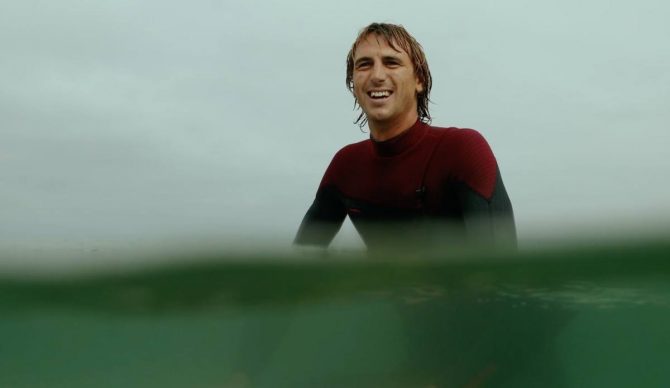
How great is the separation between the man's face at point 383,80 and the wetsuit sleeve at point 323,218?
0.65 meters

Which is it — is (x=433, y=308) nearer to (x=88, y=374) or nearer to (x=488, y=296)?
(x=488, y=296)

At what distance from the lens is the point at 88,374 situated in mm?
5078

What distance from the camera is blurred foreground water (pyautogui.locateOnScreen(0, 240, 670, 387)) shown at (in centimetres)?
450

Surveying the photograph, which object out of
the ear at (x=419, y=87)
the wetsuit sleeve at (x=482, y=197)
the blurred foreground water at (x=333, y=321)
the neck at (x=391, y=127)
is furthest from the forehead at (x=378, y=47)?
the blurred foreground water at (x=333, y=321)

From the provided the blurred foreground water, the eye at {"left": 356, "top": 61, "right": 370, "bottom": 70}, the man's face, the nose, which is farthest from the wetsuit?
the blurred foreground water

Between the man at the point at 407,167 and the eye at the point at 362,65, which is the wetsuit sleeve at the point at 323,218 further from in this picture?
the eye at the point at 362,65

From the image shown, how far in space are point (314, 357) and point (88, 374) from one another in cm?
201

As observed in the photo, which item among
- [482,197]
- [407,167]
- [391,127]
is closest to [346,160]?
[391,127]

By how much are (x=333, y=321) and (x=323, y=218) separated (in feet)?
5.73

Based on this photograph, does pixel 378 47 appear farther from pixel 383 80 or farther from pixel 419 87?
pixel 419 87

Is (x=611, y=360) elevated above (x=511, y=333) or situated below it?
below

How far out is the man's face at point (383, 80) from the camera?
3244 millimetres

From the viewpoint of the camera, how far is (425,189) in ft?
10.1

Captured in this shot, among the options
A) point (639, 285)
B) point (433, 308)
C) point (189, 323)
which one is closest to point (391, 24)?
point (433, 308)
